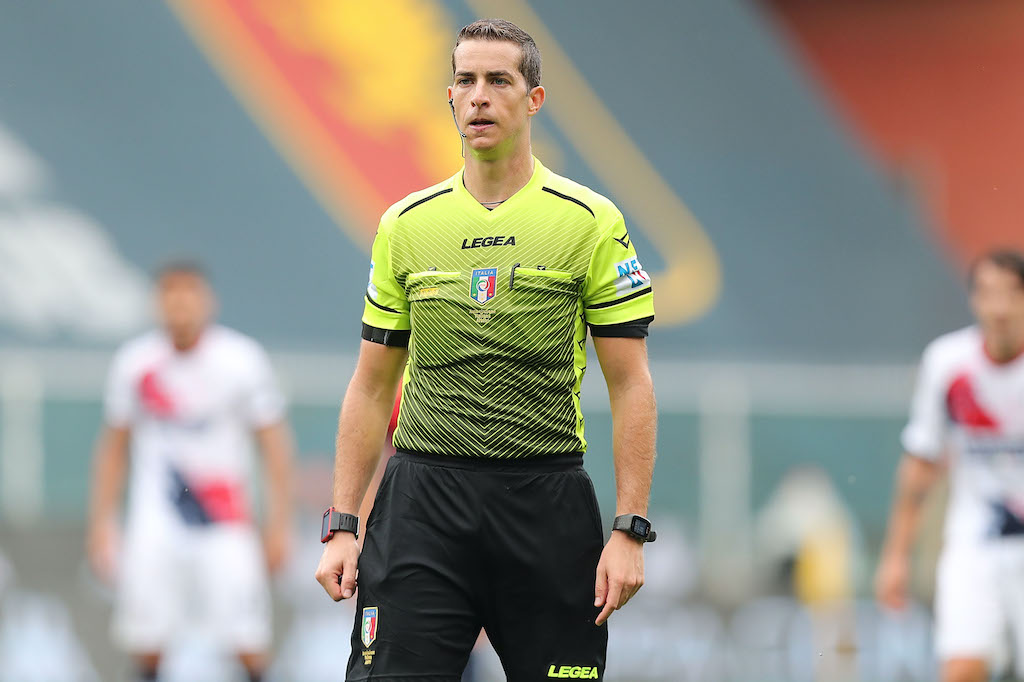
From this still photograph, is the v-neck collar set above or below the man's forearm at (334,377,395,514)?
above

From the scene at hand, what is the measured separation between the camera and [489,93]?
404cm

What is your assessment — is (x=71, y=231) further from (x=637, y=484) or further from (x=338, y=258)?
(x=637, y=484)

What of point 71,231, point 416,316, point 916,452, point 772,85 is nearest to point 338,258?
point 71,231

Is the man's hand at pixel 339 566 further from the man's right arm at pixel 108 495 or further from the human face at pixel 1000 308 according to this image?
the man's right arm at pixel 108 495

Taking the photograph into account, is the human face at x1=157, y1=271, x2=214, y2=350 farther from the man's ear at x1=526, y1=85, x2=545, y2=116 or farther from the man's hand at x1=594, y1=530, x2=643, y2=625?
the man's hand at x1=594, y1=530, x2=643, y2=625

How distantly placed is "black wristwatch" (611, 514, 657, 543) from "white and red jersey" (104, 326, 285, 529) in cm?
579

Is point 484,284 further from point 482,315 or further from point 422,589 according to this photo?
point 422,589

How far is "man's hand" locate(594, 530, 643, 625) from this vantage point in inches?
159

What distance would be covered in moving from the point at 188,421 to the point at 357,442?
5572 mm

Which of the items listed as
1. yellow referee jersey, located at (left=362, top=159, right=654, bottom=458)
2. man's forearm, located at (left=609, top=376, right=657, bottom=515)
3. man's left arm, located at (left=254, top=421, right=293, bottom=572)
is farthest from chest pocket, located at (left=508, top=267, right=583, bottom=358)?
man's left arm, located at (left=254, top=421, right=293, bottom=572)

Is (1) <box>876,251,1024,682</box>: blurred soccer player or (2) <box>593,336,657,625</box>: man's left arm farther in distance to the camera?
(1) <box>876,251,1024,682</box>: blurred soccer player

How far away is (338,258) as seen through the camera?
15.4 metres

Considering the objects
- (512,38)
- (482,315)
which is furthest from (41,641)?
(512,38)

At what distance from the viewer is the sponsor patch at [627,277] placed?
4129mm
